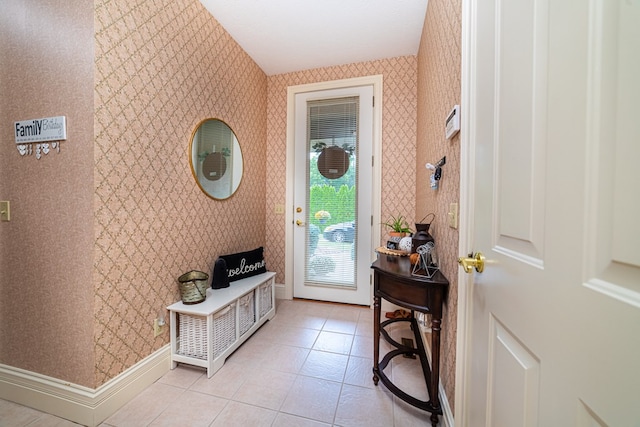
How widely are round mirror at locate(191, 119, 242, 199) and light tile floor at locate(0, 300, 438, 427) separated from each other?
134 centimetres

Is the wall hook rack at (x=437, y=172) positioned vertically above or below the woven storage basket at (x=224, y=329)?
above

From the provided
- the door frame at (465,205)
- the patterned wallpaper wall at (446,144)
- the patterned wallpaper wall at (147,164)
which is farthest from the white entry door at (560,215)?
the patterned wallpaper wall at (147,164)

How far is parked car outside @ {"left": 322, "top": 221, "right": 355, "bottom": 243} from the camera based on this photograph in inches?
103

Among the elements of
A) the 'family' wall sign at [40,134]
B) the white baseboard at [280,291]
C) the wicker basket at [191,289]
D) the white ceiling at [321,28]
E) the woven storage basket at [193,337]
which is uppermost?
the white ceiling at [321,28]

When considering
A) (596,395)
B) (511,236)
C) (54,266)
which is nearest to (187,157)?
(54,266)

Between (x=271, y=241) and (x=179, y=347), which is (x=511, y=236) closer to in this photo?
(x=179, y=347)

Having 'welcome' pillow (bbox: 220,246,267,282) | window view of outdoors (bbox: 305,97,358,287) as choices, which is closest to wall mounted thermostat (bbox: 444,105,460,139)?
window view of outdoors (bbox: 305,97,358,287)

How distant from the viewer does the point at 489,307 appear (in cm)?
72

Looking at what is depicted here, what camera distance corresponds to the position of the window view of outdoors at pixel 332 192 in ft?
8.61

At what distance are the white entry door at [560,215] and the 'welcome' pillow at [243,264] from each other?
1.83 metres

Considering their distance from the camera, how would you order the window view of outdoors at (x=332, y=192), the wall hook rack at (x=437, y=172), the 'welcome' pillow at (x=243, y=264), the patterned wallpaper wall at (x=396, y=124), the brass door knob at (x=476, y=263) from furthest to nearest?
1. the window view of outdoors at (x=332, y=192)
2. the patterned wallpaper wall at (x=396, y=124)
3. the 'welcome' pillow at (x=243, y=264)
4. the wall hook rack at (x=437, y=172)
5. the brass door knob at (x=476, y=263)

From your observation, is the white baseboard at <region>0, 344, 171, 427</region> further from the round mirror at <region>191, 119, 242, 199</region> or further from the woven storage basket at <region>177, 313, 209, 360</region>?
the round mirror at <region>191, 119, 242, 199</region>

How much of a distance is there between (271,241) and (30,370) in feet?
6.39

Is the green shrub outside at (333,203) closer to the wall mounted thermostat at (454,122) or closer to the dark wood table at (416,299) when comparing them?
the dark wood table at (416,299)
